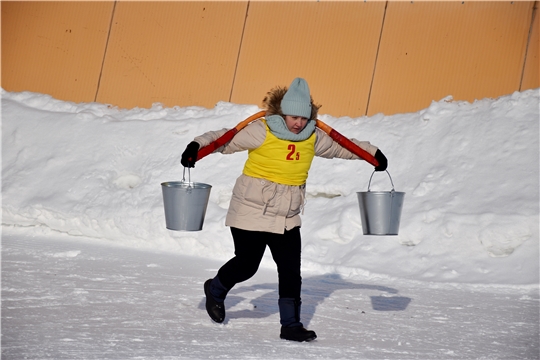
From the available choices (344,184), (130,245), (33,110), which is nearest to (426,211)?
(344,184)

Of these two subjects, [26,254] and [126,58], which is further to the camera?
[126,58]

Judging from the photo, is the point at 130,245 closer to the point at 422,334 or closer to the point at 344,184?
the point at 344,184

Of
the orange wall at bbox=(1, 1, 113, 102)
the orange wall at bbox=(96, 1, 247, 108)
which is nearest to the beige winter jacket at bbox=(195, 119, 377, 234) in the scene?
the orange wall at bbox=(96, 1, 247, 108)

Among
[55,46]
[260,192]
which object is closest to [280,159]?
[260,192]

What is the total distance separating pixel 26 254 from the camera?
7301 millimetres

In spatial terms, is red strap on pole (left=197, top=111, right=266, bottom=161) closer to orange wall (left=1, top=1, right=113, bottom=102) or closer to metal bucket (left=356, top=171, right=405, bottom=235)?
metal bucket (left=356, top=171, right=405, bottom=235)

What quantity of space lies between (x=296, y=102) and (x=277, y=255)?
0.93 meters

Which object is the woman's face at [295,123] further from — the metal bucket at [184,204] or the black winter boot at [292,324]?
the black winter boot at [292,324]

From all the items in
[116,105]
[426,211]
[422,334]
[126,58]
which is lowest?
[422,334]

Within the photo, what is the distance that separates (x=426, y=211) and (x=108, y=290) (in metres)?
3.71

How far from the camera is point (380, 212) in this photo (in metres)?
5.33

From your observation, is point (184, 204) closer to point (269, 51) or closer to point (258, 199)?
point (258, 199)

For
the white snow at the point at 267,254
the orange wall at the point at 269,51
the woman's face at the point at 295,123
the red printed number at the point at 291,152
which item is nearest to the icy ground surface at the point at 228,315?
the white snow at the point at 267,254

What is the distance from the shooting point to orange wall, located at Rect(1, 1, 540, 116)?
10312 mm
